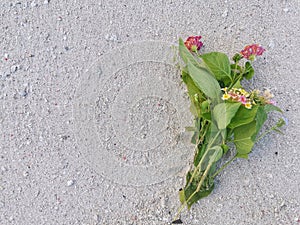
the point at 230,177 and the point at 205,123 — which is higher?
the point at 205,123

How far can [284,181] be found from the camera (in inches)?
36.8

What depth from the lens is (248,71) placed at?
90cm

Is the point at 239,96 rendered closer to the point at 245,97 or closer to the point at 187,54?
the point at 245,97

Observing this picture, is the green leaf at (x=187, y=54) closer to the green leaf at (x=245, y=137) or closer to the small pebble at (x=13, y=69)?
the green leaf at (x=245, y=137)

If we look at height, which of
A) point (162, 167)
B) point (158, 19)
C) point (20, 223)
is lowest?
point (20, 223)

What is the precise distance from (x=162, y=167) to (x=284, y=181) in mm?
258

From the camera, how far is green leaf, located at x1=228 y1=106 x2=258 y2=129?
827 millimetres

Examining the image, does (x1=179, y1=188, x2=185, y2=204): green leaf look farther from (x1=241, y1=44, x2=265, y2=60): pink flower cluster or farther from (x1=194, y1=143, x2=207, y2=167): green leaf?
(x1=241, y1=44, x2=265, y2=60): pink flower cluster

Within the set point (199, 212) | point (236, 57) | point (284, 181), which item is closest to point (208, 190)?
point (199, 212)

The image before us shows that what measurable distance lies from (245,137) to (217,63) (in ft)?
0.51

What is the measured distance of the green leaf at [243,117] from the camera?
32.6 inches

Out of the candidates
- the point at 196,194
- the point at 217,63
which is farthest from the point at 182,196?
the point at 217,63

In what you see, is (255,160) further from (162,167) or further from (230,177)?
(162,167)

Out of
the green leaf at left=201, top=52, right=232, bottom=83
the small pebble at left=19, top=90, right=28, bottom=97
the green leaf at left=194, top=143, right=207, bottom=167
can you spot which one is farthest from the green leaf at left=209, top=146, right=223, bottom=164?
the small pebble at left=19, top=90, right=28, bottom=97
